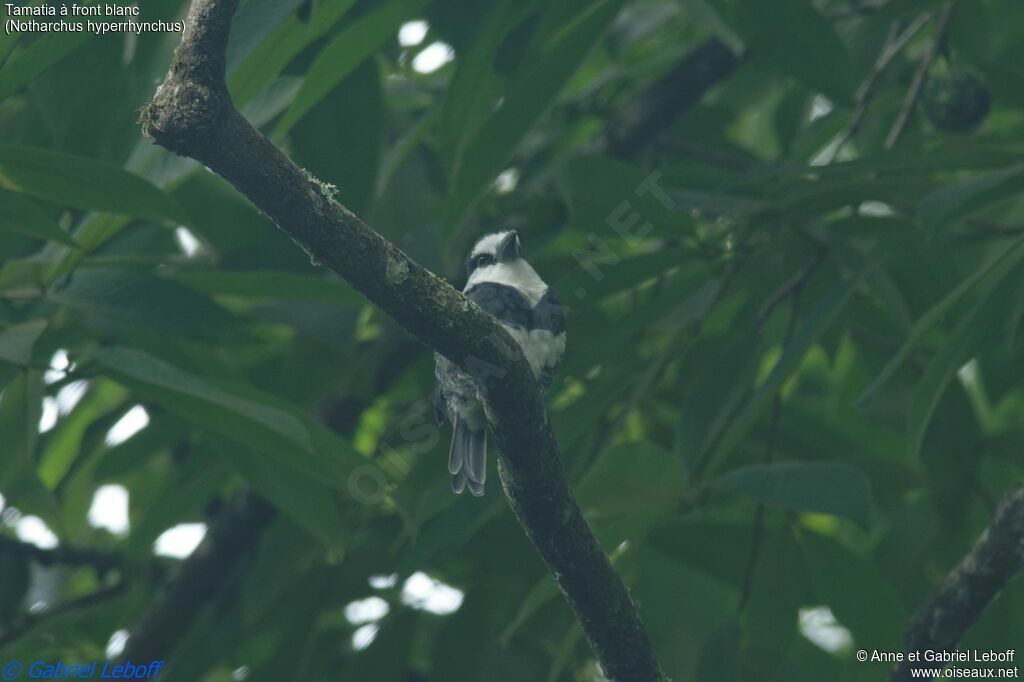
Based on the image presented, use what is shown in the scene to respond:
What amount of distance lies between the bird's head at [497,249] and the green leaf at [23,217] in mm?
1294

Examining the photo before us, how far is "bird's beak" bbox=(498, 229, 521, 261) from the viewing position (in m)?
3.31

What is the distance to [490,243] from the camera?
3.41 metres

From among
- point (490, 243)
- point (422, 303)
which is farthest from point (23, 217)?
point (490, 243)

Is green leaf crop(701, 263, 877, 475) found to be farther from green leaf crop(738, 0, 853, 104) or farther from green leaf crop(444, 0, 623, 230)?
green leaf crop(444, 0, 623, 230)

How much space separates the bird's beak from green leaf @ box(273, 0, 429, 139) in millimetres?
860

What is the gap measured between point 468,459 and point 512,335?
32cm

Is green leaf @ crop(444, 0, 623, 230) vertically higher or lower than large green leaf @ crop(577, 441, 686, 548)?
higher

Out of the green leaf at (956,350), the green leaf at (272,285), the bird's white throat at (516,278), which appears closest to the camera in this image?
the green leaf at (956,350)

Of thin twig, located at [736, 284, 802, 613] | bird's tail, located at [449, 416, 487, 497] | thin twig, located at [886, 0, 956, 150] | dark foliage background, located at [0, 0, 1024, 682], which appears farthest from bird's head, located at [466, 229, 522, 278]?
thin twig, located at [886, 0, 956, 150]

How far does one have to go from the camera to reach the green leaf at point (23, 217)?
2.28 metres

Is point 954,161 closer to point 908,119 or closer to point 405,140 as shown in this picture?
point 908,119

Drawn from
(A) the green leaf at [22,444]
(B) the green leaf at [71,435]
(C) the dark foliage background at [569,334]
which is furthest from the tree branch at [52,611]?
(A) the green leaf at [22,444]

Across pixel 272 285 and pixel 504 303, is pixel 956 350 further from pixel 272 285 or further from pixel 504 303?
pixel 272 285

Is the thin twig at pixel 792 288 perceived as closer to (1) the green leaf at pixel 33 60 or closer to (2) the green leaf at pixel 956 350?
(2) the green leaf at pixel 956 350
